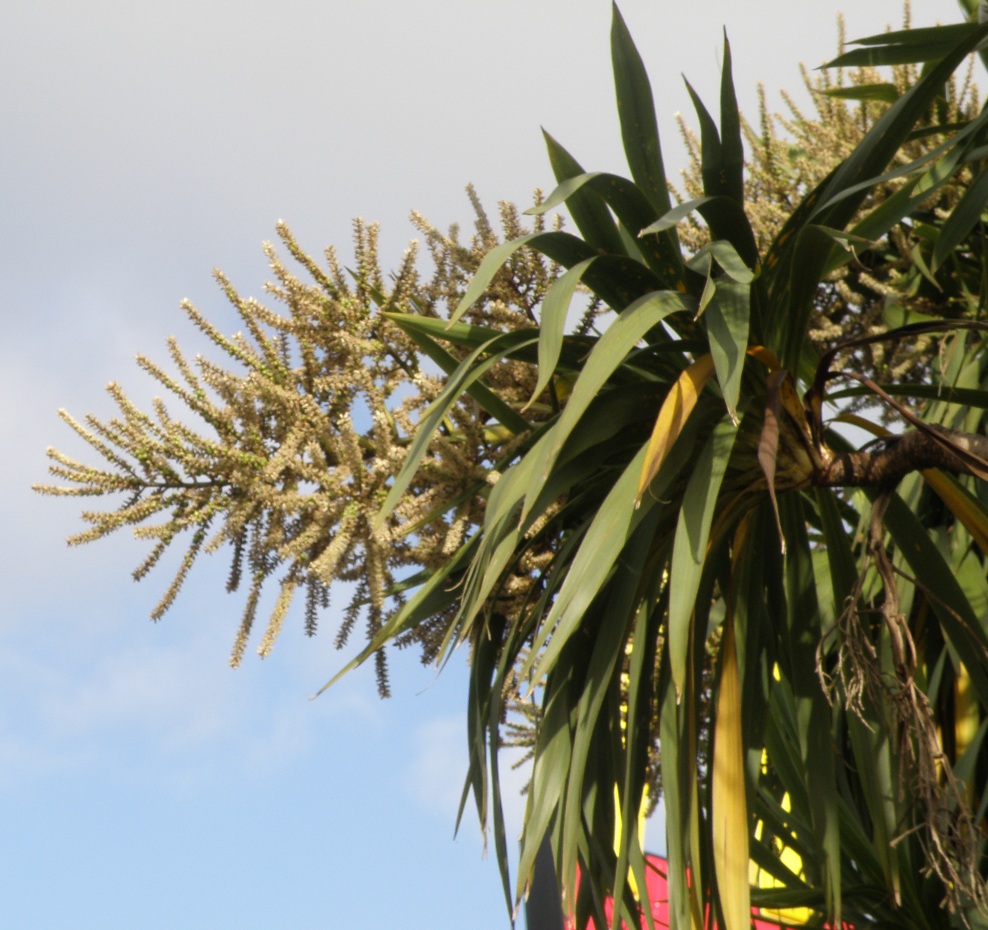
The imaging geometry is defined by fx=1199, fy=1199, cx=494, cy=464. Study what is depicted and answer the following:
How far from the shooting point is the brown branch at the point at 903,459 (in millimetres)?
1940

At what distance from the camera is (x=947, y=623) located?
2162 mm

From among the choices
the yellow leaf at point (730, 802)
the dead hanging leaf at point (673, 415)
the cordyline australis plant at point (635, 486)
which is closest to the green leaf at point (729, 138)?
the cordyline australis plant at point (635, 486)

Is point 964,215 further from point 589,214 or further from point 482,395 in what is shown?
point 482,395

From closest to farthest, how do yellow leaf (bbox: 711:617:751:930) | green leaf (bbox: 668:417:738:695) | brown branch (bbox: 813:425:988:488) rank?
green leaf (bbox: 668:417:738:695) → yellow leaf (bbox: 711:617:751:930) → brown branch (bbox: 813:425:988:488)

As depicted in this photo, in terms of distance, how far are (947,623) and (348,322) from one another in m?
1.25

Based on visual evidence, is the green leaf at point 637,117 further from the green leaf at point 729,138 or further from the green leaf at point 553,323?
the green leaf at point 553,323

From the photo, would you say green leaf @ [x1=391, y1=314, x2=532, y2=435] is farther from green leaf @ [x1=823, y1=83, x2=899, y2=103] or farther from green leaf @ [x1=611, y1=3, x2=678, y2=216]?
green leaf @ [x1=823, y1=83, x2=899, y2=103]

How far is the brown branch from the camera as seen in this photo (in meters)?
1.94

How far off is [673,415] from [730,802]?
0.63 meters

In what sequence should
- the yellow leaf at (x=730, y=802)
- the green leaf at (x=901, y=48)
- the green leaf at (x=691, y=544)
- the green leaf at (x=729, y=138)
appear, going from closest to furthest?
the green leaf at (x=691, y=544)
the yellow leaf at (x=730, y=802)
the green leaf at (x=729, y=138)
the green leaf at (x=901, y=48)

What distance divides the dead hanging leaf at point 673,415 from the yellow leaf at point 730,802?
1.30 ft

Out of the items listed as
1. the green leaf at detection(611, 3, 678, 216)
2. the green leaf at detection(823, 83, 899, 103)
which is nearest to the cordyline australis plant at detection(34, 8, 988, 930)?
the green leaf at detection(611, 3, 678, 216)

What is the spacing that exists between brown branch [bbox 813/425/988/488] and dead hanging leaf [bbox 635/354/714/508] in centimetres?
28

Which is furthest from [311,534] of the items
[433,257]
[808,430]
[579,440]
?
[808,430]
